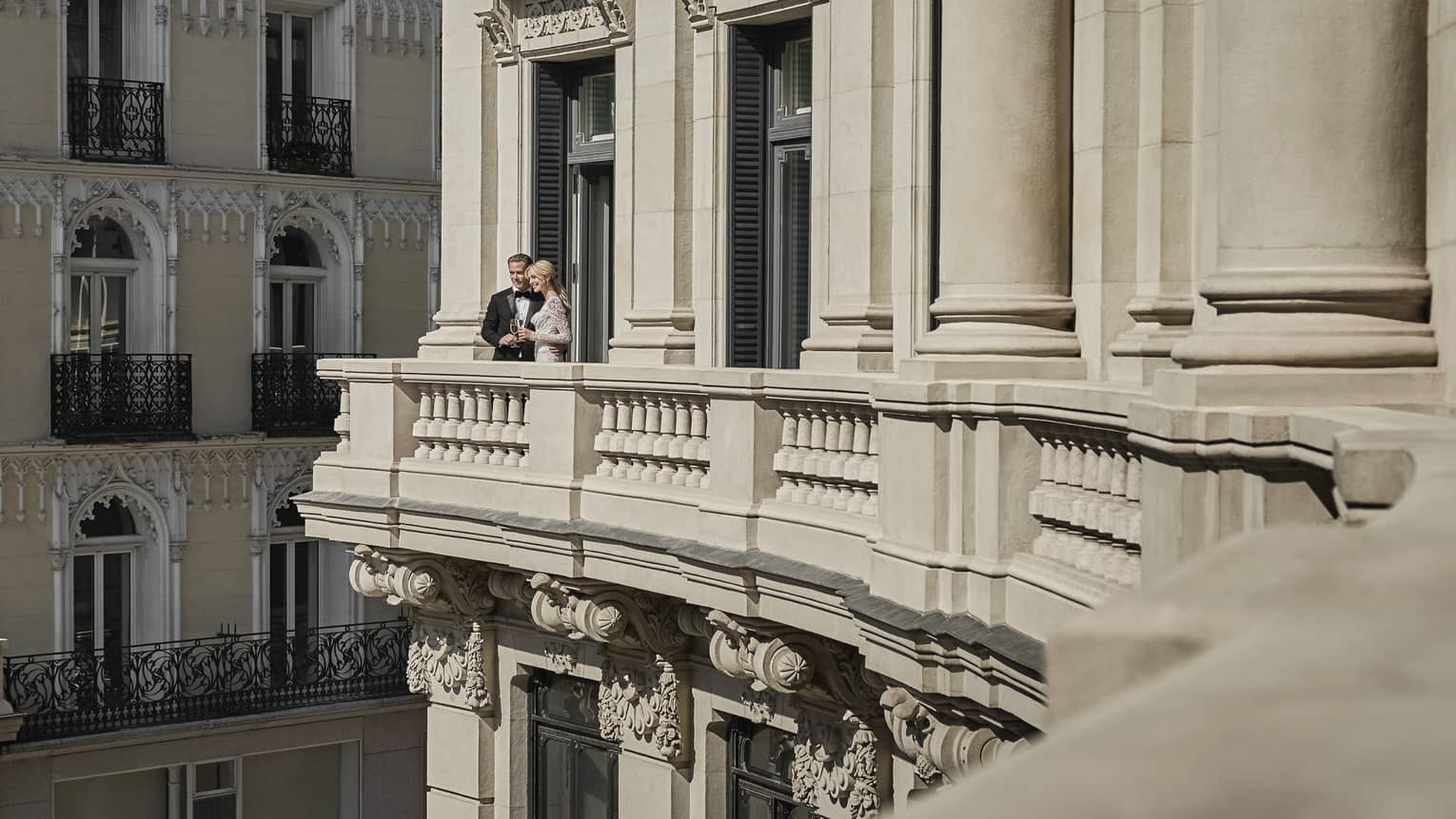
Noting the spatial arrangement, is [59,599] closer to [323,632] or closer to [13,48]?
[323,632]

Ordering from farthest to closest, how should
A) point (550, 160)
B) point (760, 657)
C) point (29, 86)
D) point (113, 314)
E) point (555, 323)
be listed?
point (113, 314) < point (29, 86) < point (550, 160) < point (555, 323) < point (760, 657)

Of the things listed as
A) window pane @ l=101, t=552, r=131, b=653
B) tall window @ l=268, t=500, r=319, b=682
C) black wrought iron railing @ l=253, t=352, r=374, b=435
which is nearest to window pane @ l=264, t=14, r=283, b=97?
black wrought iron railing @ l=253, t=352, r=374, b=435

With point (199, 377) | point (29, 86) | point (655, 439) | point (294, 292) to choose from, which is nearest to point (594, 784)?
point (655, 439)

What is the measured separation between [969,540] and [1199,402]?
290 cm

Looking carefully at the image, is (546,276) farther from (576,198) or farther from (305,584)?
(305,584)

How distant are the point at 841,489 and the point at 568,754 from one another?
6605mm

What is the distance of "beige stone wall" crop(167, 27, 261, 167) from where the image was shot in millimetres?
34719

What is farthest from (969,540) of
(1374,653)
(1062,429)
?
(1374,653)

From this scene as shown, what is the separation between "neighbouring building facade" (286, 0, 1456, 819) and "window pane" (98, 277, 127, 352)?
1609 cm

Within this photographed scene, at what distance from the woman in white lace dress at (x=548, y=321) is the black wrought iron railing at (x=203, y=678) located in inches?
744

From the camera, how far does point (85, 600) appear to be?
34469 mm

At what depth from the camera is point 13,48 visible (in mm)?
32594

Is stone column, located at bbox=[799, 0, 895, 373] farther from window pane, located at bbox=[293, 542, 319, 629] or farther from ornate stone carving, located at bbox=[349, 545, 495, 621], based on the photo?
window pane, located at bbox=[293, 542, 319, 629]

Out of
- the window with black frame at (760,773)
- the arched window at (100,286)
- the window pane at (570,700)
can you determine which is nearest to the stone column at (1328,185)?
the window with black frame at (760,773)
